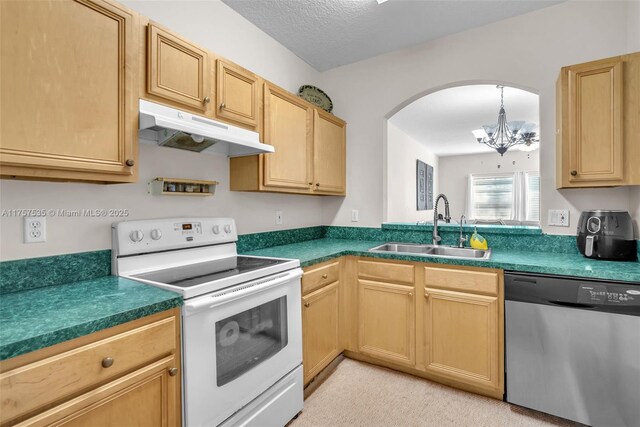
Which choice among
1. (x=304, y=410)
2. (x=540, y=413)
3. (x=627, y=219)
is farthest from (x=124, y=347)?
(x=627, y=219)

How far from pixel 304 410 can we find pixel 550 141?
2.38 m

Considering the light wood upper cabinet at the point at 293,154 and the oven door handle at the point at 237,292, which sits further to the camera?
the light wood upper cabinet at the point at 293,154

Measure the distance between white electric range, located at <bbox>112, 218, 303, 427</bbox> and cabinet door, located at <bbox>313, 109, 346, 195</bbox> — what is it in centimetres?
97

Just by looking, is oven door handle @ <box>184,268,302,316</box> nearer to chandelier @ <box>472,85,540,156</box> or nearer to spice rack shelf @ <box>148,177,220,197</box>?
spice rack shelf @ <box>148,177,220,197</box>

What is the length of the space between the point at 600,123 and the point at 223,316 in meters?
2.25

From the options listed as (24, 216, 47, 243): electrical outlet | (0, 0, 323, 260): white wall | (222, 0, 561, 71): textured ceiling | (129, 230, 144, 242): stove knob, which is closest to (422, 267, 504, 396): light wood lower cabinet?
(0, 0, 323, 260): white wall

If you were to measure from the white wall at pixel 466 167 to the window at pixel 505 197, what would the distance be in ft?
0.50

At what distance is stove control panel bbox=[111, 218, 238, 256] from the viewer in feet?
5.07

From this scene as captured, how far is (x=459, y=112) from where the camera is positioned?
447 cm

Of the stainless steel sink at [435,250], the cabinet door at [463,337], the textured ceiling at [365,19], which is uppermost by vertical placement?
the textured ceiling at [365,19]

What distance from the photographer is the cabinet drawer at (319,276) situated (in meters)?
1.95

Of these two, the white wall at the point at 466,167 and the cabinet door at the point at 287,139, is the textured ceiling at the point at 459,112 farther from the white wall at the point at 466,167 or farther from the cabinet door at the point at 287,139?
the cabinet door at the point at 287,139

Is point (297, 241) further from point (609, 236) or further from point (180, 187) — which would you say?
A: point (609, 236)

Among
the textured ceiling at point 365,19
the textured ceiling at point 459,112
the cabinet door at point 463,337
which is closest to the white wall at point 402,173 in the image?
the textured ceiling at point 459,112
